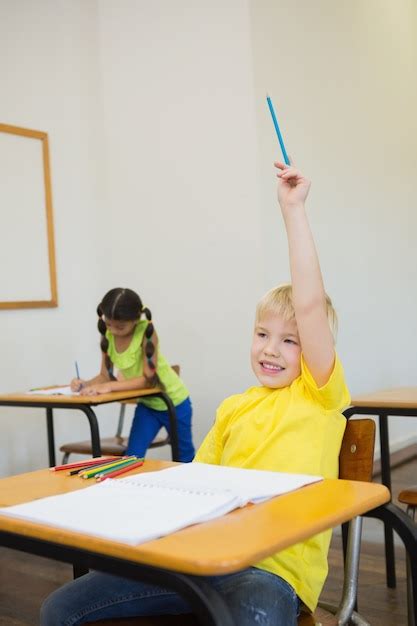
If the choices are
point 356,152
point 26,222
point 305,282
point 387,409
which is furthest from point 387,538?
point 356,152

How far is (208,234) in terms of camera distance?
422cm

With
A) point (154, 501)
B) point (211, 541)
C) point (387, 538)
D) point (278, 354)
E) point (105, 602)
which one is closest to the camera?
point (211, 541)

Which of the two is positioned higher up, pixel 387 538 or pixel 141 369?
pixel 141 369

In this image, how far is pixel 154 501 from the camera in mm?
1029

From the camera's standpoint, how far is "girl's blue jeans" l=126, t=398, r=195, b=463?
3474 millimetres

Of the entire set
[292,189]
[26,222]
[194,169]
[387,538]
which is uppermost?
[194,169]

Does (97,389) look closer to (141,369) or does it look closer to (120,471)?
(141,369)

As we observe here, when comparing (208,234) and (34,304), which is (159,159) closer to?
(208,234)

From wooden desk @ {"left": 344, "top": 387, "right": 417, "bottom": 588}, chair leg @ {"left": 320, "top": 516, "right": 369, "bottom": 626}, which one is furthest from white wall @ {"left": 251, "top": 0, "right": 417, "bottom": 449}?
chair leg @ {"left": 320, "top": 516, "right": 369, "bottom": 626}

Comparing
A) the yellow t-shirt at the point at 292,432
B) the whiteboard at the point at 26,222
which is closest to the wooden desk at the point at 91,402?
the whiteboard at the point at 26,222

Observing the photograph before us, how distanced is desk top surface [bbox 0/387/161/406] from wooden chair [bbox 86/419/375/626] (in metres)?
1.71

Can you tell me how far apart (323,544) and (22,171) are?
11.1ft

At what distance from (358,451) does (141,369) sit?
2.26m

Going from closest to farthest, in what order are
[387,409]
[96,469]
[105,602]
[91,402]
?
[105,602], [96,469], [387,409], [91,402]
